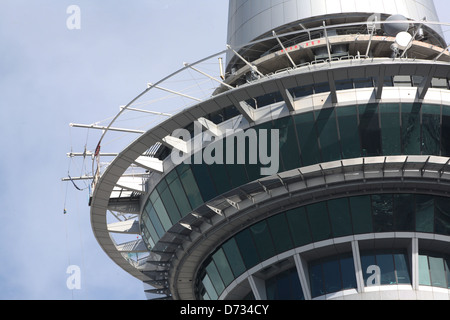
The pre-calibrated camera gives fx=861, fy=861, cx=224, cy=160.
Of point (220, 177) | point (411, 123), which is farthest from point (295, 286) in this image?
point (411, 123)

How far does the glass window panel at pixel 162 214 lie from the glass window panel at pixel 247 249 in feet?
15.6

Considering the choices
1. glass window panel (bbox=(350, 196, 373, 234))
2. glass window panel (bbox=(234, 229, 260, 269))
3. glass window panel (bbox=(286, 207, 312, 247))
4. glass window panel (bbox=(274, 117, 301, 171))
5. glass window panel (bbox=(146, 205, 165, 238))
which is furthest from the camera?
glass window panel (bbox=(146, 205, 165, 238))

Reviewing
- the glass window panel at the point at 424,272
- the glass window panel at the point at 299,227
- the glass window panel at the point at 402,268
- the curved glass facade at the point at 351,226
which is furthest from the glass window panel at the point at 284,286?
the glass window panel at the point at 424,272

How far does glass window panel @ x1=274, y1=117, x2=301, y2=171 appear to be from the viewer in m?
52.3

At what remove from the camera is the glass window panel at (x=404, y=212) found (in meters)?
53.2

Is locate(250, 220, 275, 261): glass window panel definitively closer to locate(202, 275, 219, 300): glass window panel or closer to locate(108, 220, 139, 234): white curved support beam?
locate(202, 275, 219, 300): glass window panel

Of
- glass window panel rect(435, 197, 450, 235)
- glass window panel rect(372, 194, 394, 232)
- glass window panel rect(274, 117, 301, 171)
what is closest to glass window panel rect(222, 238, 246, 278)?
glass window panel rect(274, 117, 301, 171)

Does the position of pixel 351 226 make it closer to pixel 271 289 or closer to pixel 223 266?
pixel 271 289

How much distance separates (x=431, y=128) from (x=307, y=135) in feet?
24.4

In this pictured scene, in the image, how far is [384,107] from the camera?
2040 inches

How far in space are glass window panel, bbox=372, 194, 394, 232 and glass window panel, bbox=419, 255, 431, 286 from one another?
2.79 meters
